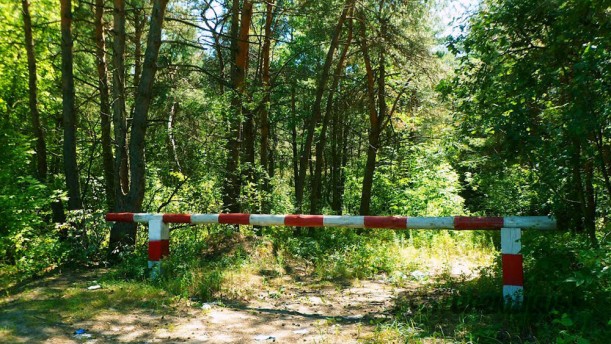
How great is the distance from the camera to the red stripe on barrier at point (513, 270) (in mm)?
4879

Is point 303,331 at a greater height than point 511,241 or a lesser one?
lesser

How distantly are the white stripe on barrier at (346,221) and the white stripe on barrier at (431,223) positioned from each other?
633 mm

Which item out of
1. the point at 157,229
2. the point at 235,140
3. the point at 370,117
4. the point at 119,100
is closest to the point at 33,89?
the point at 119,100

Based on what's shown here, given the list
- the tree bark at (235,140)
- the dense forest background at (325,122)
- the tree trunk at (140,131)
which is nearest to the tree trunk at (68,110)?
the dense forest background at (325,122)

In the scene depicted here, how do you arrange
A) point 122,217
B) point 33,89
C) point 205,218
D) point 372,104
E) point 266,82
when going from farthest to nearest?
point 372,104
point 266,82
point 33,89
point 122,217
point 205,218

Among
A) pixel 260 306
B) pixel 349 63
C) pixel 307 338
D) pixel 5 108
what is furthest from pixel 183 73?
pixel 307 338

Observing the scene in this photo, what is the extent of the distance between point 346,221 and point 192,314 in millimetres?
2253

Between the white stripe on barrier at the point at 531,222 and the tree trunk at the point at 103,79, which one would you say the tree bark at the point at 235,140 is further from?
the white stripe on barrier at the point at 531,222

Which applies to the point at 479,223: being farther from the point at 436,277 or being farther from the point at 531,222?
the point at 436,277

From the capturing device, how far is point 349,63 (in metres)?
16.1

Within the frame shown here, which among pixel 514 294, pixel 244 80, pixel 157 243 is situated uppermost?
pixel 244 80

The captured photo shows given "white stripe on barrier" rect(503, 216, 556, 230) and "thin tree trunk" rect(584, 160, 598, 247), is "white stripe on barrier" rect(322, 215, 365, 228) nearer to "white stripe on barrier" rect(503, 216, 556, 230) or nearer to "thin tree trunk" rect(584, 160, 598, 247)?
"white stripe on barrier" rect(503, 216, 556, 230)

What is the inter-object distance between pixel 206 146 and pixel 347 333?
7.44 metres

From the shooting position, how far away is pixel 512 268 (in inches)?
193
